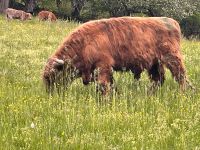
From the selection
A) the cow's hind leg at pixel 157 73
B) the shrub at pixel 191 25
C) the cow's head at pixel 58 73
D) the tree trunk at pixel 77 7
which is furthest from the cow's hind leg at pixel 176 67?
the shrub at pixel 191 25

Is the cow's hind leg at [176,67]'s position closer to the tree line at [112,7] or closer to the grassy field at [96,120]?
the grassy field at [96,120]

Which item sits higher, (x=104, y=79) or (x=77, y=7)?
(x=104, y=79)

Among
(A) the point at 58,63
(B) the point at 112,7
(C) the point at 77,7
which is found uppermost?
(A) the point at 58,63

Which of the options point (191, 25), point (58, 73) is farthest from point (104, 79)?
point (191, 25)

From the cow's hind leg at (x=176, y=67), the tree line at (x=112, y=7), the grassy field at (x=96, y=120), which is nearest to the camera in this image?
the grassy field at (x=96, y=120)

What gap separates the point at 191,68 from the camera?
12188 mm

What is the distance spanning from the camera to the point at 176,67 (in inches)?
385

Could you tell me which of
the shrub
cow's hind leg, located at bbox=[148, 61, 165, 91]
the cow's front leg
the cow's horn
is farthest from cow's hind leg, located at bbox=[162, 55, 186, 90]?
the shrub

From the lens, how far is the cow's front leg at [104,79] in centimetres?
869

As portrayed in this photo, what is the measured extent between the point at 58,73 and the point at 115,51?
1.20m

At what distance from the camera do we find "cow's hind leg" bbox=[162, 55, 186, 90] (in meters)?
9.70

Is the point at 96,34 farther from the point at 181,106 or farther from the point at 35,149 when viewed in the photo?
the point at 35,149

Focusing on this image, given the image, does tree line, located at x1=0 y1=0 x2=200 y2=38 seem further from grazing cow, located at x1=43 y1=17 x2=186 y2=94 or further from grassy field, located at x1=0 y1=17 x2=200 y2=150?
grassy field, located at x1=0 y1=17 x2=200 y2=150

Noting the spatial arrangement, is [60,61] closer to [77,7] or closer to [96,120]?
[96,120]
